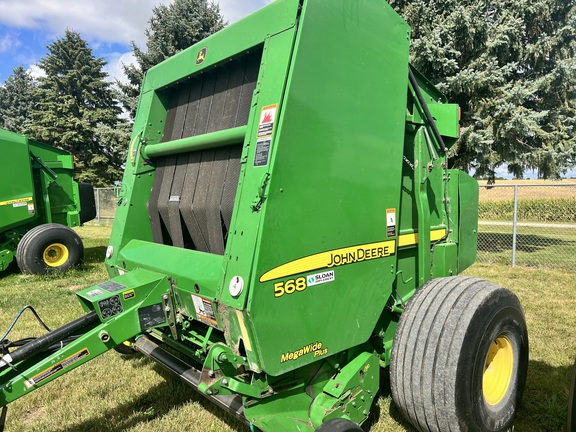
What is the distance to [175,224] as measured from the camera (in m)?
3.00

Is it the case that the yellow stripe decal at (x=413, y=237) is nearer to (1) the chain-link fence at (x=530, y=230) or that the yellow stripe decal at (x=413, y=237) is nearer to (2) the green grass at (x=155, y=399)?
(2) the green grass at (x=155, y=399)

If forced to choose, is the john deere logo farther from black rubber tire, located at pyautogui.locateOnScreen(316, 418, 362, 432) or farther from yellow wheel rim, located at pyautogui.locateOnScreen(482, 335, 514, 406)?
yellow wheel rim, located at pyautogui.locateOnScreen(482, 335, 514, 406)

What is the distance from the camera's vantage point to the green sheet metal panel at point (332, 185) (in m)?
2.01

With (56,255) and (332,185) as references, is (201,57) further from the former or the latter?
(56,255)

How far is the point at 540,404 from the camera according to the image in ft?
10.0

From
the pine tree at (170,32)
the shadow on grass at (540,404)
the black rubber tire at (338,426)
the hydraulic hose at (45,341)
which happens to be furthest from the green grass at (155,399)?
the pine tree at (170,32)

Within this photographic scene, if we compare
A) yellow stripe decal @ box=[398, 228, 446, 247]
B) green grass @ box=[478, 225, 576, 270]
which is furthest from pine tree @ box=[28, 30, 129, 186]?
yellow stripe decal @ box=[398, 228, 446, 247]

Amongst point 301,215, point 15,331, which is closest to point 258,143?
point 301,215

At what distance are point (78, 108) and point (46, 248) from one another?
23620mm

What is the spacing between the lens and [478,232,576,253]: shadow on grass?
1079cm

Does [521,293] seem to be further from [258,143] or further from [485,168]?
[258,143]

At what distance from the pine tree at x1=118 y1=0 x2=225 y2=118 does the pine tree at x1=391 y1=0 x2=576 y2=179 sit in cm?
1134

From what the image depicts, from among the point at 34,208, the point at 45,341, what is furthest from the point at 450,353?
the point at 34,208

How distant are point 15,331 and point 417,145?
4.74m
